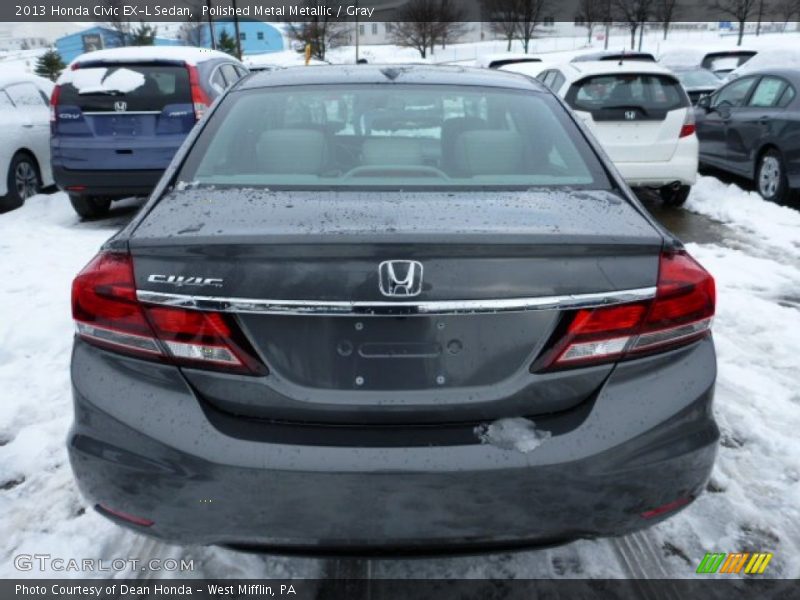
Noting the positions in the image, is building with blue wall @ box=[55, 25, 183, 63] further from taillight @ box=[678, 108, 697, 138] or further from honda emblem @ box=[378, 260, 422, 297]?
honda emblem @ box=[378, 260, 422, 297]

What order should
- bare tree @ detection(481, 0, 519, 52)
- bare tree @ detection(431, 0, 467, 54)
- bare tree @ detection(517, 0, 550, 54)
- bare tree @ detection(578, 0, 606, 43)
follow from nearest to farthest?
bare tree @ detection(517, 0, 550, 54), bare tree @ detection(431, 0, 467, 54), bare tree @ detection(481, 0, 519, 52), bare tree @ detection(578, 0, 606, 43)

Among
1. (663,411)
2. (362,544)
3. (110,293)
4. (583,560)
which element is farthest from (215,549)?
(663,411)

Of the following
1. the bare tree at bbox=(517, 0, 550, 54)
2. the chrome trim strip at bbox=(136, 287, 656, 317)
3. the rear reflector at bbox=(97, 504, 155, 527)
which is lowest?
the rear reflector at bbox=(97, 504, 155, 527)

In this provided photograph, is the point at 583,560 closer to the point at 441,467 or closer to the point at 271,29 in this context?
the point at 441,467

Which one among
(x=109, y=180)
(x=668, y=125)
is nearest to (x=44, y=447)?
(x=109, y=180)

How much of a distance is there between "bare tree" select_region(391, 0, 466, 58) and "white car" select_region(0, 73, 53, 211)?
2084 inches

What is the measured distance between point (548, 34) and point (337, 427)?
273 feet

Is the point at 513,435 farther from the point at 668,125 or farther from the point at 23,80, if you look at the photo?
the point at 23,80

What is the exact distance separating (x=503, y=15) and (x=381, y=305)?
66.8m

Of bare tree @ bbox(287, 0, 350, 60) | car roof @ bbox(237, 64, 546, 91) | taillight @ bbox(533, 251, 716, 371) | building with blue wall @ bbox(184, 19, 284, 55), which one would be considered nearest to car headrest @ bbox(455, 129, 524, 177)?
car roof @ bbox(237, 64, 546, 91)

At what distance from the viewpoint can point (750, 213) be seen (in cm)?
776

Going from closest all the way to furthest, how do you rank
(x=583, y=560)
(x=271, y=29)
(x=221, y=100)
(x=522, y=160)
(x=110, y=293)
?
(x=110, y=293) < (x=583, y=560) < (x=522, y=160) < (x=221, y=100) < (x=271, y=29)

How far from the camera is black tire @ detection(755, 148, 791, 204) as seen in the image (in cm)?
781

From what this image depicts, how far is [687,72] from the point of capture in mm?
16812
